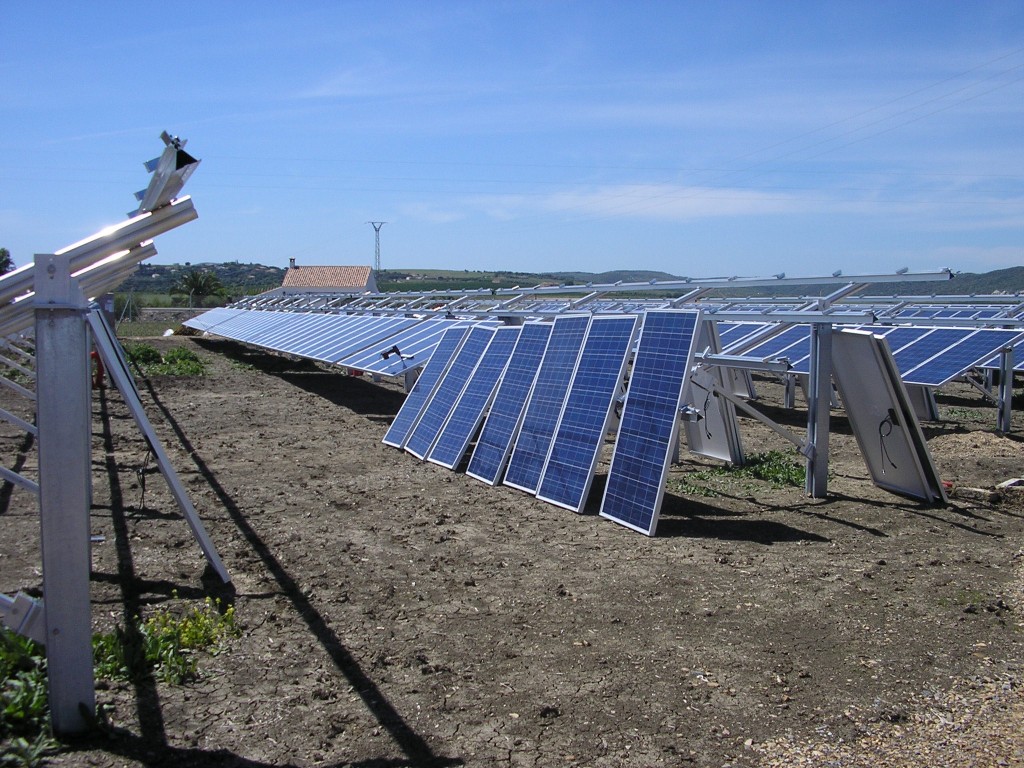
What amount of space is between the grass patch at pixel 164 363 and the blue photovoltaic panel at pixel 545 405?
16.8 meters

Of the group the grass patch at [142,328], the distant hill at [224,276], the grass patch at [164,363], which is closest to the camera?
the grass patch at [164,363]

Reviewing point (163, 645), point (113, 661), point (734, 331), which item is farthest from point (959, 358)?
point (113, 661)

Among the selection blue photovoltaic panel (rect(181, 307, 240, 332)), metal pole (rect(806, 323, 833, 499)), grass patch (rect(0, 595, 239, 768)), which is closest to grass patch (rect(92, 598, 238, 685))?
grass patch (rect(0, 595, 239, 768))

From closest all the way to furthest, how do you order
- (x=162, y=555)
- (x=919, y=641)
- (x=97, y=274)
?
(x=919, y=641) → (x=97, y=274) → (x=162, y=555)

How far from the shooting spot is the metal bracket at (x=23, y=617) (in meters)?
4.51

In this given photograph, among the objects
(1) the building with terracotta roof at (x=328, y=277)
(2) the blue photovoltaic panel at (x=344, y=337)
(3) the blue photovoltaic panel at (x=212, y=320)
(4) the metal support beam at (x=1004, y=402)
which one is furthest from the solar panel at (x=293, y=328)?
(1) the building with terracotta roof at (x=328, y=277)

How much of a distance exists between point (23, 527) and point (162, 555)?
2012mm

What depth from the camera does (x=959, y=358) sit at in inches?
647

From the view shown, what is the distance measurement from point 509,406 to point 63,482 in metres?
7.47

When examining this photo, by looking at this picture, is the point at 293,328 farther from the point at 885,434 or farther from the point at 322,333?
the point at 885,434

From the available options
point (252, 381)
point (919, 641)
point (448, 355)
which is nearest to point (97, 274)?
point (919, 641)

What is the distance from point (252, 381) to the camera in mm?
23641

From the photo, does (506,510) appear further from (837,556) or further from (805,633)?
(805,633)

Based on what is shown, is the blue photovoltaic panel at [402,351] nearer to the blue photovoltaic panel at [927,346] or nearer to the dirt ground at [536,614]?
the dirt ground at [536,614]
